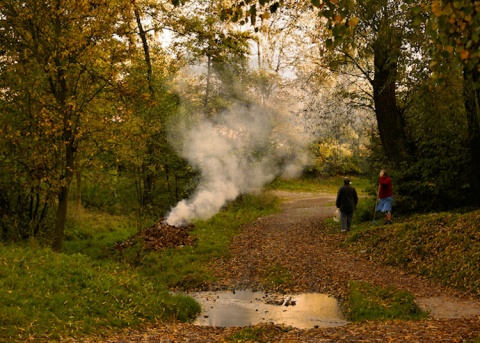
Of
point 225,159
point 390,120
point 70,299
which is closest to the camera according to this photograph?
point 70,299

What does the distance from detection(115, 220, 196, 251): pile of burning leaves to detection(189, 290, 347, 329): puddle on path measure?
15.9 ft

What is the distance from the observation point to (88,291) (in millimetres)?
9617

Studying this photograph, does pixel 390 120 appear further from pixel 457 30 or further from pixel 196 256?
pixel 457 30

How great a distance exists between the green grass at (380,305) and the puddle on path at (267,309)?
0.32 m

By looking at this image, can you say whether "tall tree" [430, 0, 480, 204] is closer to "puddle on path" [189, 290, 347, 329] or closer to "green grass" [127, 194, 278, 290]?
"puddle on path" [189, 290, 347, 329]

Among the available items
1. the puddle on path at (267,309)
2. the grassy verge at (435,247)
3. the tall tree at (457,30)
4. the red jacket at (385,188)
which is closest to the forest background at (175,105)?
the tall tree at (457,30)

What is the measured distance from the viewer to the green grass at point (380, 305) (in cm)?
934

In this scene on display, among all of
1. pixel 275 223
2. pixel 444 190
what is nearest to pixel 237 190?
pixel 275 223

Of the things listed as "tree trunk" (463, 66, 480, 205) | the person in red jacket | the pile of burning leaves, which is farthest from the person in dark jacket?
the pile of burning leaves

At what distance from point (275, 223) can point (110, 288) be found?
12.0 metres

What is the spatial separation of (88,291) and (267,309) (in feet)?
11.5

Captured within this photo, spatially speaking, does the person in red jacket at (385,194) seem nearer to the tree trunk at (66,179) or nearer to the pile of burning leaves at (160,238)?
the pile of burning leaves at (160,238)

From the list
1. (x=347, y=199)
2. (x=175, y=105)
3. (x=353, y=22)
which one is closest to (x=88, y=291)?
(x=353, y=22)

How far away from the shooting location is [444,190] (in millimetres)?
16906
